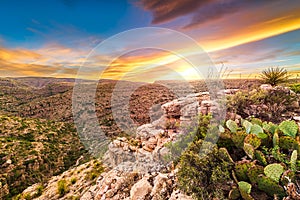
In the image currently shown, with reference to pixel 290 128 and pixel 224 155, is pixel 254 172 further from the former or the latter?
pixel 290 128

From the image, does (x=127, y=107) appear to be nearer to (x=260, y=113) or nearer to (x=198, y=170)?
(x=260, y=113)

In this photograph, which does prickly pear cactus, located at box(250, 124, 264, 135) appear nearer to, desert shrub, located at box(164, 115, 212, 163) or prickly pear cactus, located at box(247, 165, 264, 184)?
desert shrub, located at box(164, 115, 212, 163)

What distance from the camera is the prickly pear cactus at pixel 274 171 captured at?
3.00m

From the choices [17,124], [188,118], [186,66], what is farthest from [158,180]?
[17,124]

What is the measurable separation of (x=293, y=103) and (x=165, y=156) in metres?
4.64

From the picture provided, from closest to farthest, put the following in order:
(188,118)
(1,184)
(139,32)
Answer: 1. (188,118)
2. (139,32)
3. (1,184)

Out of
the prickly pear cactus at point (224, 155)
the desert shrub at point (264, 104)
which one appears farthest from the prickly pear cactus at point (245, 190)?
the desert shrub at point (264, 104)

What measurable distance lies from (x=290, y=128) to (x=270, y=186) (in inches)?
68.9

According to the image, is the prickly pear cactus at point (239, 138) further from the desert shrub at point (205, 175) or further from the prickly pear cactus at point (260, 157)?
the desert shrub at point (205, 175)

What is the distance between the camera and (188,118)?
5.77 metres

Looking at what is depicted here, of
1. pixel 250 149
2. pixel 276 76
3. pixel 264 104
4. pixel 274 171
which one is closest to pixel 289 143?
pixel 250 149

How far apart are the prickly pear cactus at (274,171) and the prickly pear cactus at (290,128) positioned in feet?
4.71

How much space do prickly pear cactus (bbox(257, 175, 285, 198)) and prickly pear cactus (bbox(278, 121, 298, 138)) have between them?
162 cm

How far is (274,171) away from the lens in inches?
120
